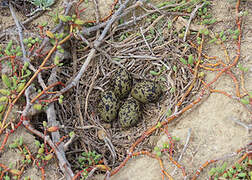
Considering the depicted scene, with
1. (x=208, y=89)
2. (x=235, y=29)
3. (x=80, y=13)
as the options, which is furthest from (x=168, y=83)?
(x=80, y=13)

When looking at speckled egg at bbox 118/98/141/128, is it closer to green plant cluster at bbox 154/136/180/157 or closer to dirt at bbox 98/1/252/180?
dirt at bbox 98/1/252/180

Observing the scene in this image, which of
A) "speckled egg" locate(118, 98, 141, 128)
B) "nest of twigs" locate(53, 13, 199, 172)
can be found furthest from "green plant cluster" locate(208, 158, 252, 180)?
"speckled egg" locate(118, 98, 141, 128)

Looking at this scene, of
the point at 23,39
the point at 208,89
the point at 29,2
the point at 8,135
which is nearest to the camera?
the point at 8,135

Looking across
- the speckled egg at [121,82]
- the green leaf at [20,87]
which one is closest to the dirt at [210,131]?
the speckled egg at [121,82]

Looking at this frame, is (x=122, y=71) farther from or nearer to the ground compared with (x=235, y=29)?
nearer to the ground

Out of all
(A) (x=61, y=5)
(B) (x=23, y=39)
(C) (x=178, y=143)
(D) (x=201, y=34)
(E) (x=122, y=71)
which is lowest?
(C) (x=178, y=143)

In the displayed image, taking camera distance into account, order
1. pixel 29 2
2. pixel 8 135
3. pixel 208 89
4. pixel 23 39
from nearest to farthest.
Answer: pixel 8 135, pixel 208 89, pixel 23 39, pixel 29 2

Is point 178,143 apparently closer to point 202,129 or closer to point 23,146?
point 202,129

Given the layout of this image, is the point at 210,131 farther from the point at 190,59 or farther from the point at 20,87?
the point at 20,87
